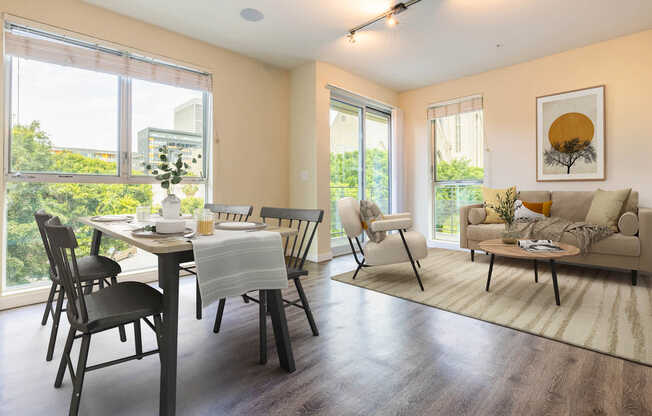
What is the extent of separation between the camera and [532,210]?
405cm

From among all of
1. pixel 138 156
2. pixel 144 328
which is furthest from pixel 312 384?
pixel 138 156

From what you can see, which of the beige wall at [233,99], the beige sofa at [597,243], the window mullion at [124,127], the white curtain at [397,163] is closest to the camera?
the beige wall at [233,99]

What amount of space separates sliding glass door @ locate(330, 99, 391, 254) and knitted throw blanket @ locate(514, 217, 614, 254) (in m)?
2.24

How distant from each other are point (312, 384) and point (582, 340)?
5.53ft

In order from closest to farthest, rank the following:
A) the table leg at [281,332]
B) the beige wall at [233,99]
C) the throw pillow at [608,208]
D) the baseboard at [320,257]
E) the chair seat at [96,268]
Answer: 1. the table leg at [281,332]
2. the chair seat at [96,268]
3. the beige wall at [233,99]
4. the throw pillow at [608,208]
5. the baseboard at [320,257]

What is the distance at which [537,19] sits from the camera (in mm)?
3350

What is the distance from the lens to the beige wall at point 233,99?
119 inches

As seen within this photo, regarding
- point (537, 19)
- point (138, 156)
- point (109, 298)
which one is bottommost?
point (109, 298)

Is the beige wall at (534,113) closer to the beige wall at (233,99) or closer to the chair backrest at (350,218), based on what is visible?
the beige wall at (233,99)

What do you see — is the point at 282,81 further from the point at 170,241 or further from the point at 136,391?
the point at 136,391

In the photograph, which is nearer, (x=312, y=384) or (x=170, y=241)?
(x=170, y=241)

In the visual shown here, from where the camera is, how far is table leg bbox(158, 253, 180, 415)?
1.28m

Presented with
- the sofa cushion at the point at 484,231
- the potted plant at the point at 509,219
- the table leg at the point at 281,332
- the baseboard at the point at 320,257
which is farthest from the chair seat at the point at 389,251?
the table leg at the point at 281,332

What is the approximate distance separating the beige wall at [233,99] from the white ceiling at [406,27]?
136 millimetres
